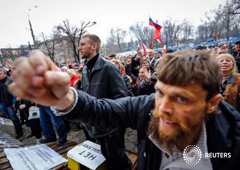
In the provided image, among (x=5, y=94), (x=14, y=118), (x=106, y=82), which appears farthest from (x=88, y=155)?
(x=5, y=94)

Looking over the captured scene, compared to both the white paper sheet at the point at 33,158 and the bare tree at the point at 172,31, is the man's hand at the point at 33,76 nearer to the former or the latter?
the white paper sheet at the point at 33,158

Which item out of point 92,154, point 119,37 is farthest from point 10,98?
point 119,37

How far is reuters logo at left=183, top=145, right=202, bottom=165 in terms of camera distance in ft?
3.40

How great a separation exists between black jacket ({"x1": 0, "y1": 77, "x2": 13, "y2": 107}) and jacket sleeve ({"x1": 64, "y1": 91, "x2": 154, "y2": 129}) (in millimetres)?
4500

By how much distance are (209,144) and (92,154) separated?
6.21ft

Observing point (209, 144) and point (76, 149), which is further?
point (76, 149)

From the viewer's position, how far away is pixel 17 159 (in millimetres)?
2326

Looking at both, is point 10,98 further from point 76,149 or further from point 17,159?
point 76,149

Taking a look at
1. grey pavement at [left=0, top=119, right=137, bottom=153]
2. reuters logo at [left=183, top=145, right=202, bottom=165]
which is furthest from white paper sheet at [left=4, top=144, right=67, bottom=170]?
reuters logo at [left=183, top=145, right=202, bottom=165]

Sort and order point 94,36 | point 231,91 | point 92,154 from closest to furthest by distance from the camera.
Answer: point 231,91 < point 92,154 < point 94,36

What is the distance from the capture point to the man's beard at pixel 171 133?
3.24ft

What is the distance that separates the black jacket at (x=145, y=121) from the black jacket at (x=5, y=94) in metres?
4.52

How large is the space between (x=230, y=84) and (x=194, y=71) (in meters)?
1.79

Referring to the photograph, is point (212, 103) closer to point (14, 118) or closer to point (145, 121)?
point (145, 121)
